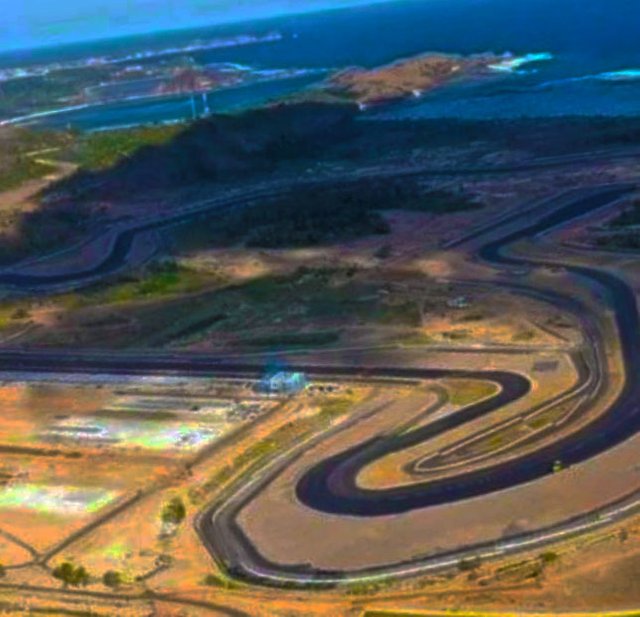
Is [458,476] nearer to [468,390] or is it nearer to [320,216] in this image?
[468,390]

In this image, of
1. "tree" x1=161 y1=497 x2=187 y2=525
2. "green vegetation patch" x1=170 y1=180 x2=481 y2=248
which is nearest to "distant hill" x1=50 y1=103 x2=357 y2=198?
"green vegetation patch" x1=170 y1=180 x2=481 y2=248

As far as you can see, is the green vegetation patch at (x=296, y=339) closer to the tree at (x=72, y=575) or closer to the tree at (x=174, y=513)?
the tree at (x=174, y=513)

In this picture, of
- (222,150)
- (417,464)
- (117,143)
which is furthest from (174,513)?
(117,143)

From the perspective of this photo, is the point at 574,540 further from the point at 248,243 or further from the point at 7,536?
the point at 248,243

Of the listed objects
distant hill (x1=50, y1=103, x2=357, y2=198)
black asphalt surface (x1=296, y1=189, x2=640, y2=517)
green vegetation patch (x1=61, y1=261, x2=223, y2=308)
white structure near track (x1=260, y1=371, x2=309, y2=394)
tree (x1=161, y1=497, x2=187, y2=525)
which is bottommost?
black asphalt surface (x1=296, y1=189, x2=640, y2=517)

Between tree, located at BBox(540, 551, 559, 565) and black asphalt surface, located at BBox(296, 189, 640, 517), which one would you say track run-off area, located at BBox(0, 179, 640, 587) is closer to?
black asphalt surface, located at BBox(296, 189, 640, 517)

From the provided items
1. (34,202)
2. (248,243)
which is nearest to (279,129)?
(34,202)
